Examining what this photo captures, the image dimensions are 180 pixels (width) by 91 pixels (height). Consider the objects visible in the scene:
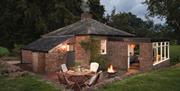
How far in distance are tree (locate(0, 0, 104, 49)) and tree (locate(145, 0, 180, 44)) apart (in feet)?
49.9

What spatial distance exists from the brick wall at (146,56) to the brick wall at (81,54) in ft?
15.3

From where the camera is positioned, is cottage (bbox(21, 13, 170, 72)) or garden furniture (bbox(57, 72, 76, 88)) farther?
cottage (bbox(21, 13, 170, 72))

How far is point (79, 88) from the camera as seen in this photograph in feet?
52.6

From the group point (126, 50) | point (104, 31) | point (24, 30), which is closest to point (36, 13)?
point (24, 30)

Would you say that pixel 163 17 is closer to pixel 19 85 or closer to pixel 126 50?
pixel 126 50

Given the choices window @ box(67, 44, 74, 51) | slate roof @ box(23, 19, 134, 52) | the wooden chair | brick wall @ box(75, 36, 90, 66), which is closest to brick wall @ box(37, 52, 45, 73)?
slate roof @ box(23, 19, 134, 52)

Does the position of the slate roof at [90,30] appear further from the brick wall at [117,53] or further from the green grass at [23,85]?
the green grass at [23,85]

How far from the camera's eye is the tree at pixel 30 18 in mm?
43938

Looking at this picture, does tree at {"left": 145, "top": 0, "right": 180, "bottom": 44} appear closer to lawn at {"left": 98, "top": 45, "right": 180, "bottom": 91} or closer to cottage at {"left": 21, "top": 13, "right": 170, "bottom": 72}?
cottage at {"left": 21, "top": 13, "right": 170, "bottom": 72}

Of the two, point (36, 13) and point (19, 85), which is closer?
point (19, 85)

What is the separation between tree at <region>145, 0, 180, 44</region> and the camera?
50.5 meters

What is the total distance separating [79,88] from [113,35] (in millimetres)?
12117

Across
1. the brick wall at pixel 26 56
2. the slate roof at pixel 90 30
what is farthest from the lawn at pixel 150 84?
the brick wall at pixel 26 56

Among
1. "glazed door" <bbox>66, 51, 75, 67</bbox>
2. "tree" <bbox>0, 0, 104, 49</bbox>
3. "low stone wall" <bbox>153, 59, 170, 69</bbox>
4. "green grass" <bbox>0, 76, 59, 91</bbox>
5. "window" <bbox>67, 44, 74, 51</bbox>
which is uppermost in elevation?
"tree" <bbox>0, 0, 104, 49</bbox>
